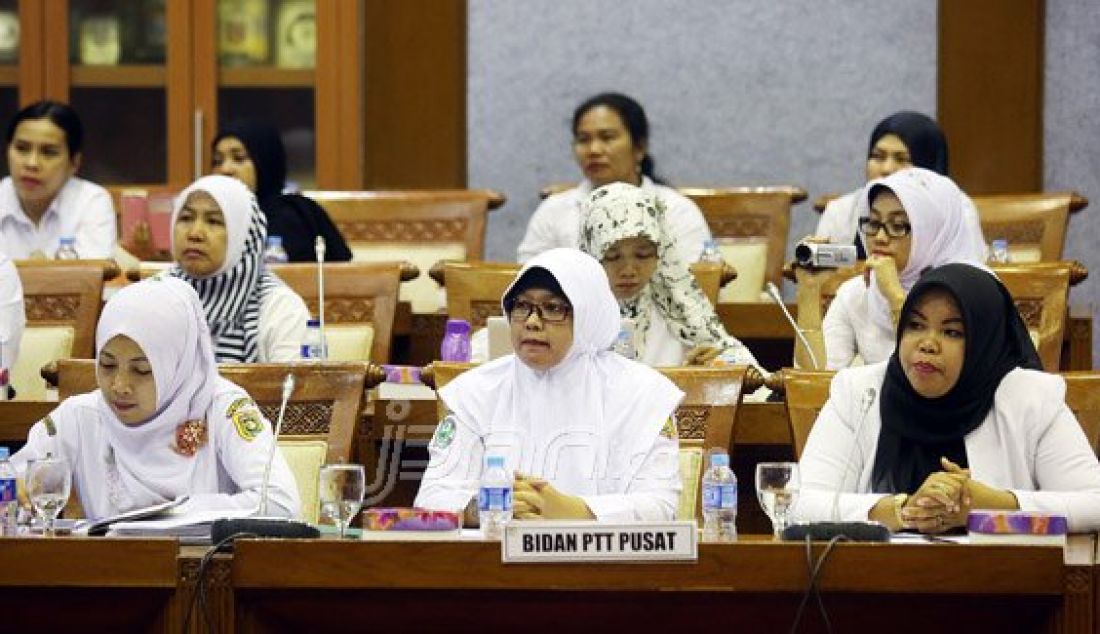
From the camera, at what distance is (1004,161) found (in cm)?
697

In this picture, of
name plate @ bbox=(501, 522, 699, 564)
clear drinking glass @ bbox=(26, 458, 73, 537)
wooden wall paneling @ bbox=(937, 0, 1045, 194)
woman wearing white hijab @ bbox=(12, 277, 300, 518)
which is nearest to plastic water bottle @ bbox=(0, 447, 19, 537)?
clear drinking glass @ bbox=(26, 458, 73, 537)

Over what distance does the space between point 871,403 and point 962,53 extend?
340 cm

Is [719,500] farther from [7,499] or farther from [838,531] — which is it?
[7,499]

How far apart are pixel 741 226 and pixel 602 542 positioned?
141 inches

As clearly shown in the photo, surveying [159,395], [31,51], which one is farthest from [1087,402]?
[31,51]

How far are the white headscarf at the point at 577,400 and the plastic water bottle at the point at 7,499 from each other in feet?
2.67

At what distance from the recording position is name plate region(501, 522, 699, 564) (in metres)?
3.00

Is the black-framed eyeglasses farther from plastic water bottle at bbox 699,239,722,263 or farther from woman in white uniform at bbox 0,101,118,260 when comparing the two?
woman in white uniform at bbox 0,101,118,260

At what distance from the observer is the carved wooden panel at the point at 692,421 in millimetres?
4148

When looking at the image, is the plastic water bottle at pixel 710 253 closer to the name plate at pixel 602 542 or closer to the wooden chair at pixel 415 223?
the wooden chair at pixel 415 223

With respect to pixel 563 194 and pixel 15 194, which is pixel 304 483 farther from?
Answer: pixel 15 194

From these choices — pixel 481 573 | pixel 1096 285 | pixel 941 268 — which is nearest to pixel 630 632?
pixel 481 573

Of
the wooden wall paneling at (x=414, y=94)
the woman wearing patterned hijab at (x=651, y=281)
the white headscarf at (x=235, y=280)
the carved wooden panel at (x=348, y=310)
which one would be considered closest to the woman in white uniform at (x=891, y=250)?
the woman wearing patterned hijab at (x=651, y=281)

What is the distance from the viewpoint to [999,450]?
12.4ft
